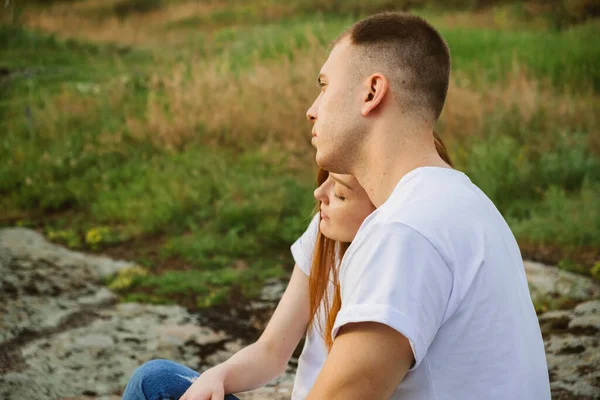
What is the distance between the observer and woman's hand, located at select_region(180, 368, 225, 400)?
204cm

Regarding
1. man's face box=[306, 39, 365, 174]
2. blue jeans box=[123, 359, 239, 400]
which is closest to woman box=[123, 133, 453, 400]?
blue jeans box=[123, 359, 239, 400]

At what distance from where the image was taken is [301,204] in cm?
611

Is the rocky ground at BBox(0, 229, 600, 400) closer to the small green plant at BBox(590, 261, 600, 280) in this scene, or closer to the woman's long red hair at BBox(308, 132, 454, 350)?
the small green plant at BBox(590, 261, 600, 280)

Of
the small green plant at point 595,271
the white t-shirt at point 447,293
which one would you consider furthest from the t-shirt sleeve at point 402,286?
the small green plant at point 595,271

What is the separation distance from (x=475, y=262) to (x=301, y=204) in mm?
4794

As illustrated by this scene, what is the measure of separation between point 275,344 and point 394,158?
33.9 inches

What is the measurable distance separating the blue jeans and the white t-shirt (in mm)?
912

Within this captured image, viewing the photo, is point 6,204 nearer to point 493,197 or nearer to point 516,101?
point 493,197

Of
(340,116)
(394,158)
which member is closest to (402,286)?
(394,158)

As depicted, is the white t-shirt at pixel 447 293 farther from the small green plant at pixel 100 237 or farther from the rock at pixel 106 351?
the small green plant at pixel 100 237

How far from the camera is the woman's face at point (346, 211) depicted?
199cm

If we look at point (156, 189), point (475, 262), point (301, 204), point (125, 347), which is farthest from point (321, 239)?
point (156, 189)

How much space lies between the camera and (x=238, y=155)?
738 cm

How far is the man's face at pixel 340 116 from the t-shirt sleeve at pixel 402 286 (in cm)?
45
